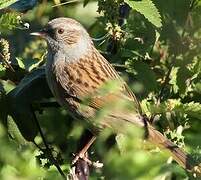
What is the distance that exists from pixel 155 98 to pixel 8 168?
6.82ft

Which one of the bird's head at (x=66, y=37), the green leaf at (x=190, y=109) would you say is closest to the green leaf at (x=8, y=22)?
the green leaf at (x=190, y=109)

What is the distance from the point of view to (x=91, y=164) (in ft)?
8.33

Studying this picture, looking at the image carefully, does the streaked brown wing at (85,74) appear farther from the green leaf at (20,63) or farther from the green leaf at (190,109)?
the green leaf at (190,109)

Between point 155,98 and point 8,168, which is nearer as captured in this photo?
point 8,168

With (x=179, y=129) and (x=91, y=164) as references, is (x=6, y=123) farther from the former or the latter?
(x=179, y=129)

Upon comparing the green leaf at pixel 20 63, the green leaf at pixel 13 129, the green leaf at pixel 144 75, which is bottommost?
the green leaf at pixel 13 129

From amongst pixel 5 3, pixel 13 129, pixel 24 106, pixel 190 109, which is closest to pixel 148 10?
pixel 190 109

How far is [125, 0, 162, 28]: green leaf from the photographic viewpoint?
257 centimetres

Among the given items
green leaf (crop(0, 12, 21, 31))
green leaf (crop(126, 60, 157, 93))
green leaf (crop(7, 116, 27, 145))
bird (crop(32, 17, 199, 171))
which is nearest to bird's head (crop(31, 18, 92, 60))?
bird (crop(32, 17, 199, 171))

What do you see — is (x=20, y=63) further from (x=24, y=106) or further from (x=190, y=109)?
(x=190, y=109)

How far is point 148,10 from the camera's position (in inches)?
102

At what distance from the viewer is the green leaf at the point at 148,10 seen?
257 centimetres

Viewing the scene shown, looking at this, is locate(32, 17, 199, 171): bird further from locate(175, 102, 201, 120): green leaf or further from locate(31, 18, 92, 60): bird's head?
locate(175, 102, 201, 120): green leaf

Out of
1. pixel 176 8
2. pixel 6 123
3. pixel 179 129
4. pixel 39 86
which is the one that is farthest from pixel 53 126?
pixel 176 8
